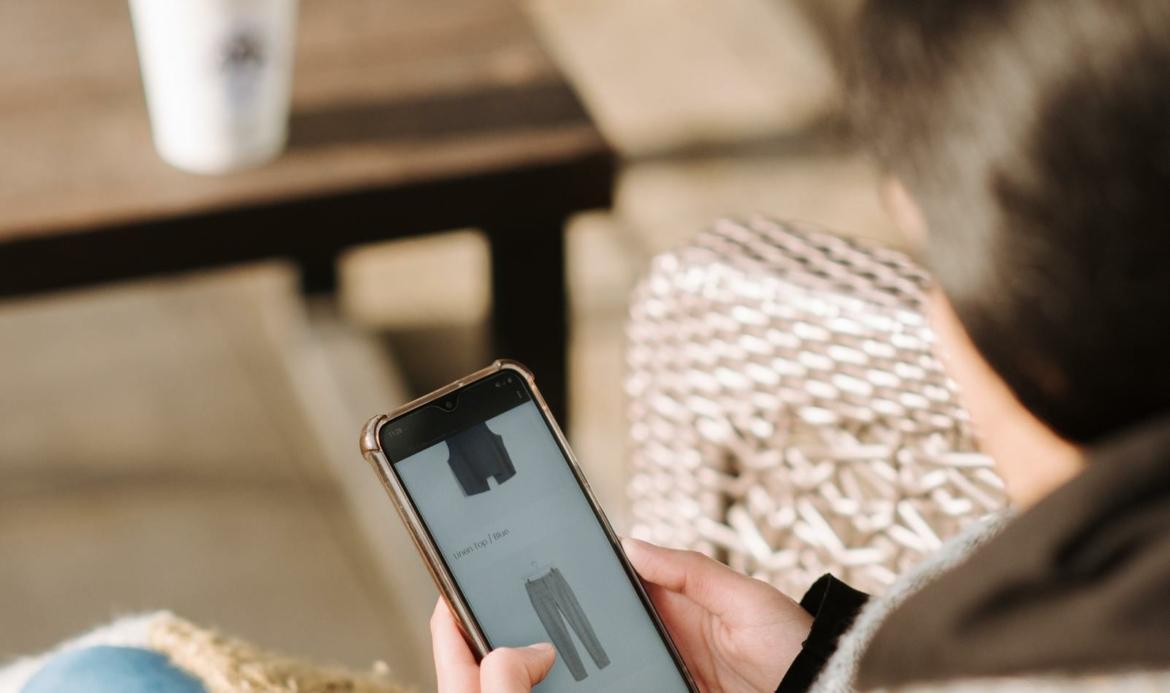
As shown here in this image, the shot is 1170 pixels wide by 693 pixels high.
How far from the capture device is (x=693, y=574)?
2.05ft

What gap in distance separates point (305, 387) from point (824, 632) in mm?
1009

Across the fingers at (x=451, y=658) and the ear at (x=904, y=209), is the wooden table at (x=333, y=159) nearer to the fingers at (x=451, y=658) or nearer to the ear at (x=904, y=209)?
the fingers at (x=451, y=658)

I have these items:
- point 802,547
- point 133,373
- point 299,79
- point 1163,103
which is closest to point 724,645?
point 802,547

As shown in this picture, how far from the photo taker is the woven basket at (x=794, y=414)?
2.27 feet

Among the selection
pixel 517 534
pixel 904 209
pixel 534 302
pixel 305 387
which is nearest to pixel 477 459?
pixel 517 534

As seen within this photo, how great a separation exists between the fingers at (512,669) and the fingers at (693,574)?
9 centimetres

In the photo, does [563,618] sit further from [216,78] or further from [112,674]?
[216,78]

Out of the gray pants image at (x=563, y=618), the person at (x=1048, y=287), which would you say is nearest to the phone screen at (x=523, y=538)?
the gray pants image at (x=563, y=618)

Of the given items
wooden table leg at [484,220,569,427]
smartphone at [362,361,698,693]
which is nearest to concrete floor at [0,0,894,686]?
wooden table leg at [484,220,569,427]

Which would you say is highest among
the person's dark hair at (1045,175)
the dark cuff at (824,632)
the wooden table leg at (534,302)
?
the wooden table leg at (534,302)

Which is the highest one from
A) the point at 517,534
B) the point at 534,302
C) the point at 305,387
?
the point at 305,387

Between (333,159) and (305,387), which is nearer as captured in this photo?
(333,159)

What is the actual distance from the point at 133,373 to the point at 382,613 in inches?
17.9

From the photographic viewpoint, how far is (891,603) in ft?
1.72
